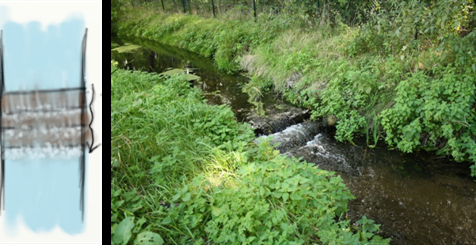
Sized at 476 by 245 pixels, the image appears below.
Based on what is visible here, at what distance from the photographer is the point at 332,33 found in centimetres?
723

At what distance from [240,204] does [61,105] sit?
1677 mm

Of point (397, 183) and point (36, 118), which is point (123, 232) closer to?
point (36, 118)

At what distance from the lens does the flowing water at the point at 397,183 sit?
10.2 ft

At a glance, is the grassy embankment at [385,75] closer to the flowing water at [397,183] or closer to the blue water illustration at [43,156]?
the flowing water at [397,183]

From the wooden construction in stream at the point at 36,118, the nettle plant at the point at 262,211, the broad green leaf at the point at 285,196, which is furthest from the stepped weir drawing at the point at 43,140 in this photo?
the broad green leaf at the point at 285,196

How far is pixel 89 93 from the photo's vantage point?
1.01 metres

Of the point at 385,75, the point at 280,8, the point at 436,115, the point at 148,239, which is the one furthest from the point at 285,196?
the point at 280,8

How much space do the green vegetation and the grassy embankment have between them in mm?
1977

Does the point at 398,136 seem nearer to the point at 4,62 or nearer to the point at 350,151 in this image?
the point at 350,151

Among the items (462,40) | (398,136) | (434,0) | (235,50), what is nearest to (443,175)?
(398,136)

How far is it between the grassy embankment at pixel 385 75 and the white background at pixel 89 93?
411cm

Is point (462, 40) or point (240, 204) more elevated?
point (462, 40)

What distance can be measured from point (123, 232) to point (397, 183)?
10.5 ft

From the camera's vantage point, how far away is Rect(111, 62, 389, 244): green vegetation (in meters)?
2.29
